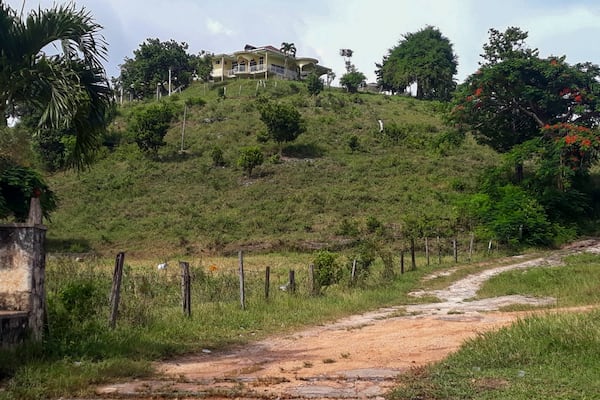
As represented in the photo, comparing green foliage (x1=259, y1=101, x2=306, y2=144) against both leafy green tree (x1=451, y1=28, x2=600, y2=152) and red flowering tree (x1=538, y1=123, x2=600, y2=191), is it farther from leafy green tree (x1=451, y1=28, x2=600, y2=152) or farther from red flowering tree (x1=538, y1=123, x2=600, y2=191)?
red flowering tree (x1=538, y1=123, x2=600, y2=191)

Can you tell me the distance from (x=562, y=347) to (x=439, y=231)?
89.0 ft

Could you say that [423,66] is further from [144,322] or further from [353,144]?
[144,322]

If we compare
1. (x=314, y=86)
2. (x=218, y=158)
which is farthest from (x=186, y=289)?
(x=314, y=86)

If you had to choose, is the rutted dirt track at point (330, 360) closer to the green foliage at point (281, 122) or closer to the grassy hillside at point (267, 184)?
the grassy hillside at point (267, 184)

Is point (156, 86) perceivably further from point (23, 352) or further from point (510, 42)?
point (23, 352)

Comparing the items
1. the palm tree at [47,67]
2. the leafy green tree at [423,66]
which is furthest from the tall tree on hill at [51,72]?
the leafy green tree at [423,66]

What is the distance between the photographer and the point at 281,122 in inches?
1874

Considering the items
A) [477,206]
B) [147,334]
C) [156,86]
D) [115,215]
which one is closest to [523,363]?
[147,334]

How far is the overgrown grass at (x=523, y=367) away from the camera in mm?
5719

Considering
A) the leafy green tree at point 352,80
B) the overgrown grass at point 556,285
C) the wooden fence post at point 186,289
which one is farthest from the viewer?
the leafy green tree at point 352,80

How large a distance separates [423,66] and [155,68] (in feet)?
119

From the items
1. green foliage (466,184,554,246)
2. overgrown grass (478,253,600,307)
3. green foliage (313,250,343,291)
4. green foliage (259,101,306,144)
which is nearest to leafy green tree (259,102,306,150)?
green foliage (259,101,306,144)

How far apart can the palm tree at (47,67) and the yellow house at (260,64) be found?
68306 millimetres

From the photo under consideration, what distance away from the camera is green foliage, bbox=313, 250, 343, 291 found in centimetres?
1670
